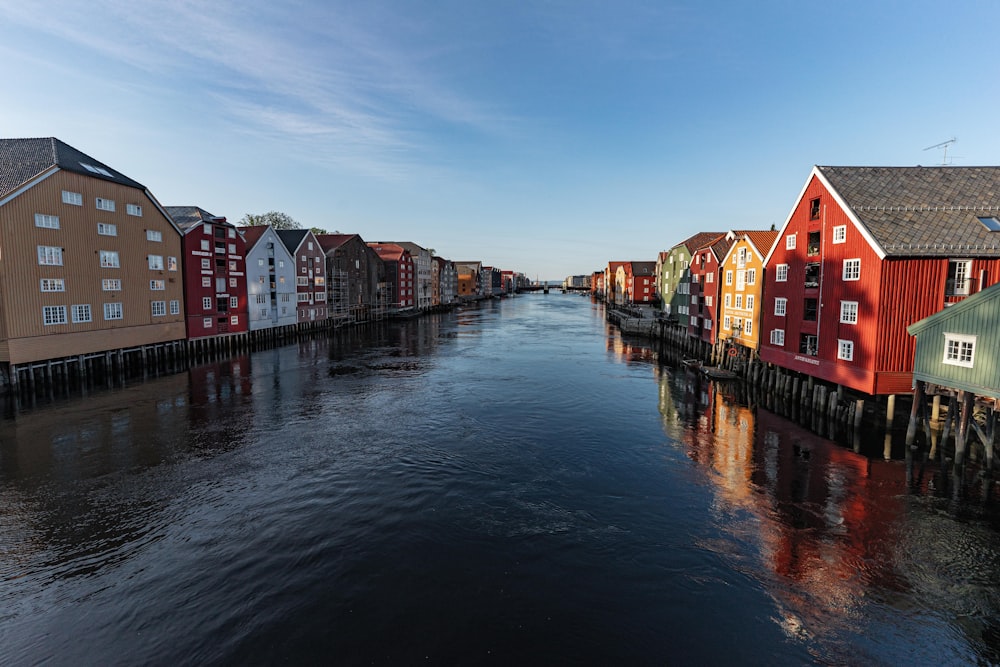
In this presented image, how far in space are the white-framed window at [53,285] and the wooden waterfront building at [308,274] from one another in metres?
39.1

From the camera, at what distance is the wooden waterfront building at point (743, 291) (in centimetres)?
4484

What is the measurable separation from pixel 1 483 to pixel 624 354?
189 feet

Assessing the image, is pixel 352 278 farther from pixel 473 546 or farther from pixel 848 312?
pixel 473 546

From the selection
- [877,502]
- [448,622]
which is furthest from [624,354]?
[448,622]

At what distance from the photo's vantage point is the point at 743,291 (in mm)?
47781

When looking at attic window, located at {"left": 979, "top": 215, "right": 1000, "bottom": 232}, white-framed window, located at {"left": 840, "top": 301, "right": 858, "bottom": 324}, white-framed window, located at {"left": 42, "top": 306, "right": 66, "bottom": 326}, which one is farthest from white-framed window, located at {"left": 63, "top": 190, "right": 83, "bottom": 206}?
attic window, located at {"left": 979, "top": 215, "right": 1000, "bottom": 232}

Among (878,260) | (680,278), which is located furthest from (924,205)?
(680,278)

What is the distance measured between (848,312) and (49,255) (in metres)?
63.1

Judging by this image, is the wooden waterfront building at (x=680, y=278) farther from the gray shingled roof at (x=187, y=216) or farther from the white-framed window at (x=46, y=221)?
the white-framed window at (x=46, y=221)

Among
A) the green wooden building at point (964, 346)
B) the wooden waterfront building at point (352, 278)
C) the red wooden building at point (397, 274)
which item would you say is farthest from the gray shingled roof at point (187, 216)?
the green wooden building at point (964, 346)

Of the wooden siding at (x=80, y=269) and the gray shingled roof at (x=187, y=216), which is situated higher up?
the gray shingled roof at (x=187, y=216)

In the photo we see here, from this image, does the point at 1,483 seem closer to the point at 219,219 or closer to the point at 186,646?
the point at 186,646

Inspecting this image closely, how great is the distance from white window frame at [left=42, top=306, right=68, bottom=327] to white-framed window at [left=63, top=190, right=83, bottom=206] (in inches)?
373

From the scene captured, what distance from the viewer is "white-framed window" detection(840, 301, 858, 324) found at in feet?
98.6
